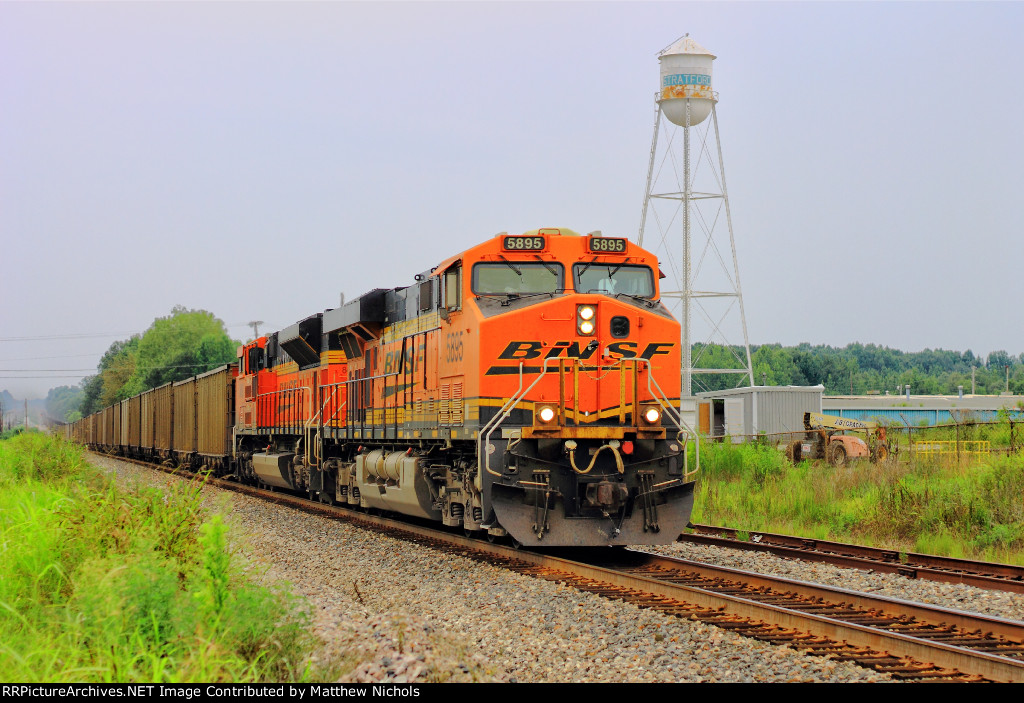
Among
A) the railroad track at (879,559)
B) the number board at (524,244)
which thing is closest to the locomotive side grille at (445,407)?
the number board at (524,244)

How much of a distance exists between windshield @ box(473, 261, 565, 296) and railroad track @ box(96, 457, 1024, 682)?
3180mm

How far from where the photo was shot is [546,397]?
1116 cm

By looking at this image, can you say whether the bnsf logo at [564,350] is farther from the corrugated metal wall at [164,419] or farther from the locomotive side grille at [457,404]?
the corrugated metal wall at [164,419]

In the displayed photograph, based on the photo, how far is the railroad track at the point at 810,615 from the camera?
641 centimetres

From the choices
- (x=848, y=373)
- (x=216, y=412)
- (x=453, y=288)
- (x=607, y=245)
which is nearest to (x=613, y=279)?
(x=607, y=245)

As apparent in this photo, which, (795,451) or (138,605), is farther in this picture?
(795,451)

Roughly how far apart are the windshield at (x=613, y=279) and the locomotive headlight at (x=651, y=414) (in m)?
1.53

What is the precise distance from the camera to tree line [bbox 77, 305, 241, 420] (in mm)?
105312

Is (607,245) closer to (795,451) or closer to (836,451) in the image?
(795,451)

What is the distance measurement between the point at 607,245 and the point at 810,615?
18.7ft

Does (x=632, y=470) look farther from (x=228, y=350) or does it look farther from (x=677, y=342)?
(x=228, y=350)

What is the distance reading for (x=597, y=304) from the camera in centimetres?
1136

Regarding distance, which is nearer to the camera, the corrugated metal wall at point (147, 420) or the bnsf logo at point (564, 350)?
the bnsf logo at point (564, 350)
